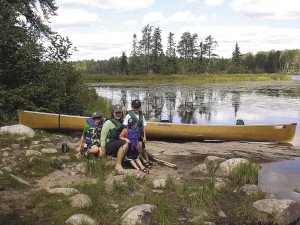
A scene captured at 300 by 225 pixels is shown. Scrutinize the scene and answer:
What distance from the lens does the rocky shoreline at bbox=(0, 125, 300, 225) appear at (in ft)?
18.9

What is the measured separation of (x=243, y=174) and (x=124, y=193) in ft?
9.55

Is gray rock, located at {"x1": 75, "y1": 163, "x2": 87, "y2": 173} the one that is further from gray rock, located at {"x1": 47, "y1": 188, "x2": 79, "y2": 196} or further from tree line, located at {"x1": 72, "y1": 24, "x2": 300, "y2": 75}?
tree line, located at {"x1": 72, "y1": 24, "x2": 300, "y2": 75}

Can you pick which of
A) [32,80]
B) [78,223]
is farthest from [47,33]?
[78,223]

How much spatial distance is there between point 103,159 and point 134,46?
9575 centimetres

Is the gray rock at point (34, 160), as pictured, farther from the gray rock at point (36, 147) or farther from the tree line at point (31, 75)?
the tree line at point (31, 75)

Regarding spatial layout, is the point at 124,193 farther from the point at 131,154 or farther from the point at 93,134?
the point at 93,134

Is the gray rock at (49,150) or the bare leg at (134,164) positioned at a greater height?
the gray rock at (49,150)

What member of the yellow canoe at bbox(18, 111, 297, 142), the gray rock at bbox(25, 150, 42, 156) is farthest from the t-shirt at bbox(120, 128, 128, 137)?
the yellow canoe at bbox(18, 111, 297, 142)

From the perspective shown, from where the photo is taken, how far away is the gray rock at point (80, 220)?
5387mm

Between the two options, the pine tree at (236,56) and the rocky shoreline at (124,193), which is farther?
the pine tree at (236,56)

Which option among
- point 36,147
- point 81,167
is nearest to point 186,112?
point 36,147

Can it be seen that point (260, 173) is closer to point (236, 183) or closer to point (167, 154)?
point (236, 183)

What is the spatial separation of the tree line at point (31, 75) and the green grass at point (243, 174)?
8.09 metres

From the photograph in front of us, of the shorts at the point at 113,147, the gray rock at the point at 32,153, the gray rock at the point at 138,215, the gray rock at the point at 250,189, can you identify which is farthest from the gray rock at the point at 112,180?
the gray rock at the point at 250,189
